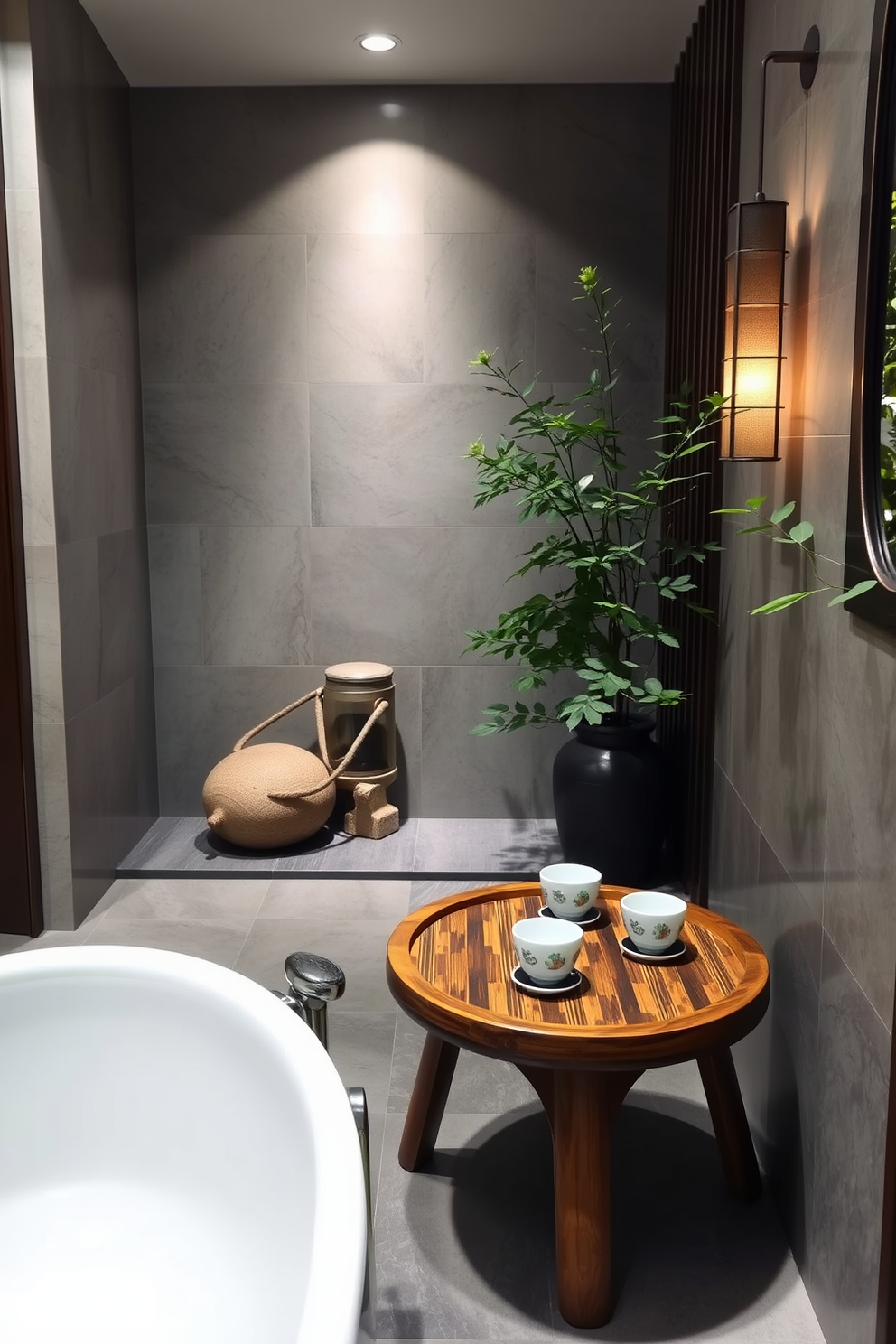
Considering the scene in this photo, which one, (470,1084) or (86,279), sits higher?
(86,279)

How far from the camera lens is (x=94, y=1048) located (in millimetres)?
1960

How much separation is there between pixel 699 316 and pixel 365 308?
1213mm

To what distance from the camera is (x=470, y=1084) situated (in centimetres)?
256

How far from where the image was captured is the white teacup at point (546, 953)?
6.21 ft

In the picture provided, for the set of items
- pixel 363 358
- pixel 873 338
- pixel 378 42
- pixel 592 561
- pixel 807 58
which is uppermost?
pixel 378 42

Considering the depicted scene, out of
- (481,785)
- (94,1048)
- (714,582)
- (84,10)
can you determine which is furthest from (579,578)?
(84,10)

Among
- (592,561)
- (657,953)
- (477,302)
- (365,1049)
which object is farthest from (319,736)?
(657,953)

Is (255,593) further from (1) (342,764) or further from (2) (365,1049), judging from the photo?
(2) (365,1049)

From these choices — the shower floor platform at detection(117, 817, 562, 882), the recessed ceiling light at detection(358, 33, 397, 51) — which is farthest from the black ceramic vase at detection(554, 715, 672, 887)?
the recessed ceiling light at detection(358, 33, 397, 51)

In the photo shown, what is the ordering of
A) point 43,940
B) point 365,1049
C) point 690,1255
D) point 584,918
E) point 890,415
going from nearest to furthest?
point 890,415
point 690,1255
point 584,918
point 365,1049
point 43,940

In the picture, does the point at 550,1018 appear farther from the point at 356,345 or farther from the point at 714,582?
the point at 356,345

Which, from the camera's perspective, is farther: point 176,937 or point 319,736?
point 319,736

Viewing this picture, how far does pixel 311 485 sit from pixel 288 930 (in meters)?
1.55

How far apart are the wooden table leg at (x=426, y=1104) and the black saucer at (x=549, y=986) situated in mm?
275
